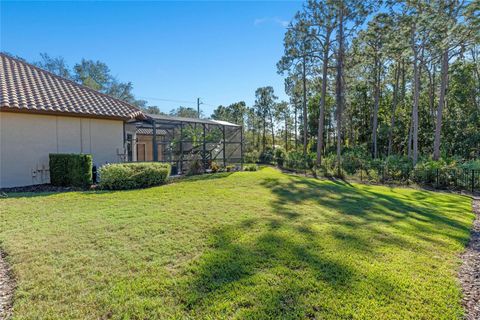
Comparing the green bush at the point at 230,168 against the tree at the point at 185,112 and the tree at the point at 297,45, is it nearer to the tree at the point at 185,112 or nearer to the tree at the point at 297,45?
the tree at the point at 297,45

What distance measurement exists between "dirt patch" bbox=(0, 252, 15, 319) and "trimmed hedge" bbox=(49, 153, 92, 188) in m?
4.95

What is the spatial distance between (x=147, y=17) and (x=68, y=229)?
9.65 meters

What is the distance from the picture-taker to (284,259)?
3.33 metres

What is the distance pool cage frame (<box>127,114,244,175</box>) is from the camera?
12.2 metres

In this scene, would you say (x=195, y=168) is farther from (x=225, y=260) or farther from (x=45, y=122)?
(x=225, y=260)

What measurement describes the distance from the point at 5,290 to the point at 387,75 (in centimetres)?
2894

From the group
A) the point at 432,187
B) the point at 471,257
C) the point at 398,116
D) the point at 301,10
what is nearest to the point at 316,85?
the point at 301,10

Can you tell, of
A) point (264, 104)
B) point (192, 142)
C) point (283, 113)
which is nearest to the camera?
point (192, 142)

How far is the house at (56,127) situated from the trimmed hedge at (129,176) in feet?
7.66

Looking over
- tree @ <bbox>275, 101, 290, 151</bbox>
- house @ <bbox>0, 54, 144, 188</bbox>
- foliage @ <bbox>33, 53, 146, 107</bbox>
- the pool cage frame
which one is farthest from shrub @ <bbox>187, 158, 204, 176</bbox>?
tree @ <bbox>275, 101, 290, 151</bbox>

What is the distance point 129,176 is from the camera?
795cm

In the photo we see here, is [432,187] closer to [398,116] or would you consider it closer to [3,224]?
[3,224]

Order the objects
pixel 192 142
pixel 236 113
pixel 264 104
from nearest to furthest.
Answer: pixel 192 142 < pixel 264 104 < pixel 236 113

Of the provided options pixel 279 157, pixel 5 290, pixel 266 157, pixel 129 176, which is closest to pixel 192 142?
pixel 129 176
